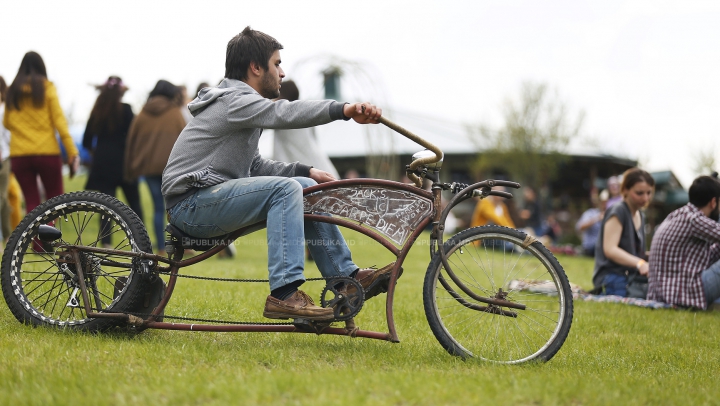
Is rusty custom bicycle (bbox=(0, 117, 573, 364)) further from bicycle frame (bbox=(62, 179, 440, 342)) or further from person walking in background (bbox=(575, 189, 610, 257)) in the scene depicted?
person walking in background (bbox=(575, 189, 610, 257))

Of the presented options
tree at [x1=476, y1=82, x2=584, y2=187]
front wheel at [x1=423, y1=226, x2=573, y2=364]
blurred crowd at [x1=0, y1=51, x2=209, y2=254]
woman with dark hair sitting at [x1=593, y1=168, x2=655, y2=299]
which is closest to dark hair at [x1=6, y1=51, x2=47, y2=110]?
blurred crowd at [x1=0, y1=51, x2=209, y2=254]

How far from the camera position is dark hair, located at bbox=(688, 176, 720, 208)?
721 cm

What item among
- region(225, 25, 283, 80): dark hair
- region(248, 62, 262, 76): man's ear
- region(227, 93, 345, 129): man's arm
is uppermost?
region(225, 25, 283, 80): dark hair

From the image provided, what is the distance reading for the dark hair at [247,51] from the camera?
4230 millimetres

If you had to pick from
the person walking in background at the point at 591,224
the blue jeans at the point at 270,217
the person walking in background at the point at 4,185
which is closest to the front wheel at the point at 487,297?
the blue jeans at the point at 270,217

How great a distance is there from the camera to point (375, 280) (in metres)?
4.20

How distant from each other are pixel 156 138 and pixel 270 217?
529 centimetres

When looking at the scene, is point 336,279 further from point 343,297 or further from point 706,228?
point 706,228

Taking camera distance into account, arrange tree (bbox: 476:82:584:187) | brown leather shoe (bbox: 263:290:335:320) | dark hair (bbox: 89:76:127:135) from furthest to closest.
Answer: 1. tree (bbox: 476:82:584:187)
2. dark hair (bbox: 89:76:127:135)
3. brown leather shoe (bbox: 263:290:335:320)

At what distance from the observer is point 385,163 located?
1722 centimetres

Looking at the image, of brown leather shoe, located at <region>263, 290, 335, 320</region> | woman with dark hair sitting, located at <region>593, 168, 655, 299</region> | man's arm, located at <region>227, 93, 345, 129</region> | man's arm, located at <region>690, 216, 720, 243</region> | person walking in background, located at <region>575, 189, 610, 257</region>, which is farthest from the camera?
person walking in background, located at <region>575, 189, 610, 257</region>

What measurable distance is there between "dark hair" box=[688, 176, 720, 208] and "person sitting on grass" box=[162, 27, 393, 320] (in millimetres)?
4345

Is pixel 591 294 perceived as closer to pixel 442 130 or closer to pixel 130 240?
pixel 130 240

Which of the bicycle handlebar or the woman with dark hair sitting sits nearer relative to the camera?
the bicycle handlebar
